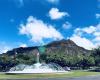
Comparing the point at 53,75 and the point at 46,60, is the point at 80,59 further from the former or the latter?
the point at 53,75

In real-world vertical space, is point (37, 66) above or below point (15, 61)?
below

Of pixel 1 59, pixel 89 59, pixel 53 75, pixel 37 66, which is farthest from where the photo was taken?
pixel 1 59

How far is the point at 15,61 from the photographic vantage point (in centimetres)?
14200

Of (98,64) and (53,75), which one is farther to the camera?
(98,64)

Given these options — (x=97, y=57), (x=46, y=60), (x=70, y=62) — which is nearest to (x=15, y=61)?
(x=46, y=60)

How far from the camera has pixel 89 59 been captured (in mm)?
134750

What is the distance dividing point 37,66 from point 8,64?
6749cm

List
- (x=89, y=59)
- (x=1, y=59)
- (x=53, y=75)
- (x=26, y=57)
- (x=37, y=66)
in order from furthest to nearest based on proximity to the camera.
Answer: (x=26, y=57) < (x=1, y=59) < (x=89, y=59) < (x=37, y=66) < (x=53, y=75)

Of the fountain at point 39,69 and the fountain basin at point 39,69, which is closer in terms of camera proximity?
the fountain basin at point 39,69

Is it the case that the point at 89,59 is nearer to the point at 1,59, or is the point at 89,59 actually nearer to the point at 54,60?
the point at 54,60

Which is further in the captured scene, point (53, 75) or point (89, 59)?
point (89, 59)

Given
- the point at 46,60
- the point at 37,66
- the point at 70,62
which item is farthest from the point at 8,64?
the point at 37,66

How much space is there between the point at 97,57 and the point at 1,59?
43.3 meters

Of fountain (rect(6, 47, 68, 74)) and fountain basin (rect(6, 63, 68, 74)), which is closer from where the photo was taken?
fountain basin (rect(6, 63, 68, 74))
